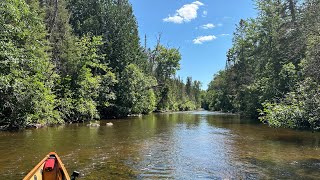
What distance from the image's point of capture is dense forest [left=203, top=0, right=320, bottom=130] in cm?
1507

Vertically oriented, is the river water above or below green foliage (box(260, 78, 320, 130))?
below

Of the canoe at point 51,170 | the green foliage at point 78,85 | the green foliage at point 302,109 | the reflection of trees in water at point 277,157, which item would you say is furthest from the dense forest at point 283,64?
the green foliage at point 78,85

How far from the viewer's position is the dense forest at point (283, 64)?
49.4ft

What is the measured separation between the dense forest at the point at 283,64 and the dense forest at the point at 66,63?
16.2 metres

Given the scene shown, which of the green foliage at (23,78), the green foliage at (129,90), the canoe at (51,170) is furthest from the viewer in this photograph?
the green foliage at (129,90)

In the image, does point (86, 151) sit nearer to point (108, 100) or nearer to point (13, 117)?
point (13, 117)

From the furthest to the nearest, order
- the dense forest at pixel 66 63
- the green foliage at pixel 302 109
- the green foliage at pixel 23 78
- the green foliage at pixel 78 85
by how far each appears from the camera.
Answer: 1. the green foliage at pixel 78 85
2. the dense forest at pixel 66 63
3. the green foliage at pixel 23 78
4. the green foliage at pixel 302 109

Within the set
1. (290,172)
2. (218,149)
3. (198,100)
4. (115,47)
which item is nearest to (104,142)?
(218,149)

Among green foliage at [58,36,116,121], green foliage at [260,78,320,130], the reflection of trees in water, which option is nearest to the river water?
the reflection of trees in water

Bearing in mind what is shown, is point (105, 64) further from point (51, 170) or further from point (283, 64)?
point (51, 170)

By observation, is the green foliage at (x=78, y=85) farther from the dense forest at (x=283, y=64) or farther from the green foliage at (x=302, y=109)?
the green foliage at (x=302, y=109)

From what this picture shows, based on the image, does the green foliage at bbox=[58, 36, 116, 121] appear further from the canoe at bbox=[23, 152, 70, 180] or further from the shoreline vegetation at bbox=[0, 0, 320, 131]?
the canoe at bbox=[23, 152, 70, 180]

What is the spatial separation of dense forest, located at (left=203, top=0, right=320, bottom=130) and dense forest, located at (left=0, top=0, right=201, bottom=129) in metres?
16.2

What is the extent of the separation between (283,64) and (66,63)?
25408mm
